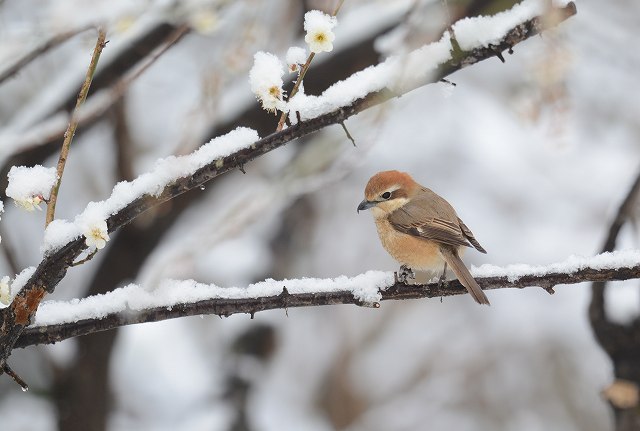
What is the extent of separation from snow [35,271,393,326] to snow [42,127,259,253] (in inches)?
9.5

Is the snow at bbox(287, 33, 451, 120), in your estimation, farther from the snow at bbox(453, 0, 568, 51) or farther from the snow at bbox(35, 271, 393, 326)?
the snow at bbox(35, 271, 393, 326)

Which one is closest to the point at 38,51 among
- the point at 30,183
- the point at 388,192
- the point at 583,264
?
the point at 30,183

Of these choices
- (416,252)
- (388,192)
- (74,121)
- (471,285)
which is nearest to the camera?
(74,121)

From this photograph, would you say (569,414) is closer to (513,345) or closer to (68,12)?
(513,345)

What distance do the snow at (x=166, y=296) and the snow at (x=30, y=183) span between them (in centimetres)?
37

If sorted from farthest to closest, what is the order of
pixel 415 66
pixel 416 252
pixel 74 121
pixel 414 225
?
1. pixel 414 225
2. pixel 416 252
3. pixel 415 66
4. pixel 74 121

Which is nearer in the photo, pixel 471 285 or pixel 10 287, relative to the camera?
pixel 10 287

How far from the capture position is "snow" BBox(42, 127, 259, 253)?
7.14 feet

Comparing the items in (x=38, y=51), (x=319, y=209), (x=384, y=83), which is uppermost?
(x=319, y=209)

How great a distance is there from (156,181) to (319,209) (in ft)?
18.7

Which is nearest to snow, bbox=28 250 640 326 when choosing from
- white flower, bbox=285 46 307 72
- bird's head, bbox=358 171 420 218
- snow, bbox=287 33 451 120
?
snow, bbox=287 33 451 120

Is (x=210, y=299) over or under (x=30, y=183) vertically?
under

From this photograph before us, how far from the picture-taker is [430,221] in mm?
3926

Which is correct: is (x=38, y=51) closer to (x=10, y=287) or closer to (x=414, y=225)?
(x=10, y=287)
